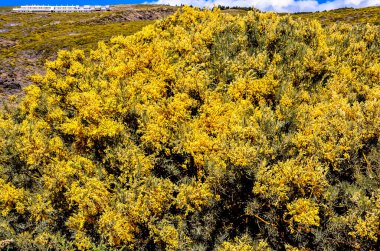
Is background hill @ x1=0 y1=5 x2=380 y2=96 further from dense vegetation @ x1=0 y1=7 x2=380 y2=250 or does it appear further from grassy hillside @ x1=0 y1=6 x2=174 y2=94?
dense vegetation @ x1=0 y1=7 x2=380 y2=250

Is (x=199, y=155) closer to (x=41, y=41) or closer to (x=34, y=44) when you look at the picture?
(x=34, y=44)

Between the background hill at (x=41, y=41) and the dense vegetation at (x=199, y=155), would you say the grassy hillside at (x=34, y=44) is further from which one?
the dense vegetation at (x=199, y=155)

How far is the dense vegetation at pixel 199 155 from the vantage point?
339 inches

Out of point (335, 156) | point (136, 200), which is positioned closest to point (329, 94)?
point (335, 156)

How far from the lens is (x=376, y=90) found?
37.3 feet

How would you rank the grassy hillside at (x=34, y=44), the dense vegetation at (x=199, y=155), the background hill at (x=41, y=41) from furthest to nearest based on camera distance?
1. the background hill at (x=41, y=41)
2. the grassy hillside at (x=34, y=44)
3. the dense vegetation at (x=199, y=155)

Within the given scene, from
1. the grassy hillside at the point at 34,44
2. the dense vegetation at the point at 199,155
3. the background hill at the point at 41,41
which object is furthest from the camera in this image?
the background hill at the point at 41,41

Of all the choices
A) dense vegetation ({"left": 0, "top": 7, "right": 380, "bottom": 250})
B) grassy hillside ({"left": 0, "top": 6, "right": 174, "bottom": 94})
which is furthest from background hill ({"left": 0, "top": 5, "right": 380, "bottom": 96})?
dense vegetation ({"left": 0, "top": 7, "right": 380, "bottom": 250})

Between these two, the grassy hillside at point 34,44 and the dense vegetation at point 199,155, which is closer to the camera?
the dense vegetation at point 199,155

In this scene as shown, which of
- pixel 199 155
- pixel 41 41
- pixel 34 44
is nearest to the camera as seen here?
pixel 199 155

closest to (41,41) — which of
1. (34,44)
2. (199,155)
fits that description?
(34,44)

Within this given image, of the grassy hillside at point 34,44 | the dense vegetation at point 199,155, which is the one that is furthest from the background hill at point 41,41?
the dense vegetation at point 199,155

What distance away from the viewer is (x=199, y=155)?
10172 millimetres

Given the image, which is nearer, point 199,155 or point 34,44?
point 199,155
